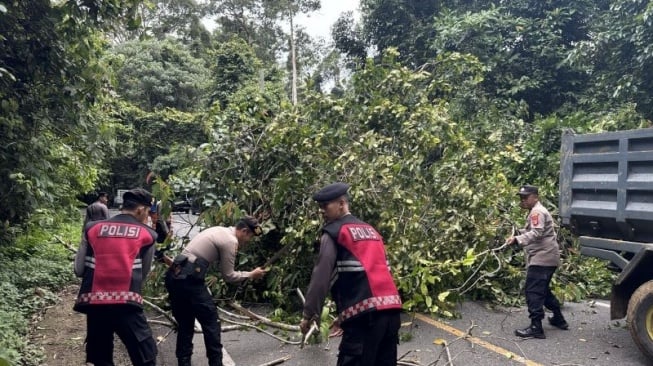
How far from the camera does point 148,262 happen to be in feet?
13.7

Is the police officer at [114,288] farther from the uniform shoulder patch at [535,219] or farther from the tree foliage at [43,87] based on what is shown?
the uniform shoulder patch at [535,219]

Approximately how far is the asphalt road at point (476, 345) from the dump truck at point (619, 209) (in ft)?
1.70

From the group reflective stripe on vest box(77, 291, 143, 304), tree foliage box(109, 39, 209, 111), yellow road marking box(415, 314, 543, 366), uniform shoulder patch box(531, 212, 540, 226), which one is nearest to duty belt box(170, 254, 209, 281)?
reflective stripe on vest box(77, 291, 143, 304)

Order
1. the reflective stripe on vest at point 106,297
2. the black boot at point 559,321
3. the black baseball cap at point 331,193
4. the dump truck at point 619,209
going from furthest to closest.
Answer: the black boot at point 559,321, the dump truck at point 619,209, the reflective stripe on vest at point 106,297, the black baseball cap at point 331,193

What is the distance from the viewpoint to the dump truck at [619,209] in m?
4.76

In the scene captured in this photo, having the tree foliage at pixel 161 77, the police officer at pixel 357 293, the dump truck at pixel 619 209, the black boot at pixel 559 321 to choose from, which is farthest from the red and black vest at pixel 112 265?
the tree foliage at pixel 161 77

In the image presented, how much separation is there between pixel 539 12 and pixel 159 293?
1291 cm

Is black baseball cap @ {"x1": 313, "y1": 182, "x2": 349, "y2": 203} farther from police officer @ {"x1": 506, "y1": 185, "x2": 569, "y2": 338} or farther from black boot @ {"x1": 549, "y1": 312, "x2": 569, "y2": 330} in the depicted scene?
black boot @ {"x1": 549, "y1": 312, "x2": 569, "y2": 330}

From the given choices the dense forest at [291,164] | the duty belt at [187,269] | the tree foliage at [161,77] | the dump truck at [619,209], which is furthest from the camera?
the tree foliage at [161,77]

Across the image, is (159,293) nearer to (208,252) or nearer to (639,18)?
(208,252)

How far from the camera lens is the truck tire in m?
4.77

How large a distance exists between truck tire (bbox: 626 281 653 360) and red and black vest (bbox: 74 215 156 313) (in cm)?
414

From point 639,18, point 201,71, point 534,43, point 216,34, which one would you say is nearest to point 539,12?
point 534,43

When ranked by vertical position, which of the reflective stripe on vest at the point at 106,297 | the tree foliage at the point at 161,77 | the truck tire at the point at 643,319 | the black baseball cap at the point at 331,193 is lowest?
the truck tire at the point at 643,319
